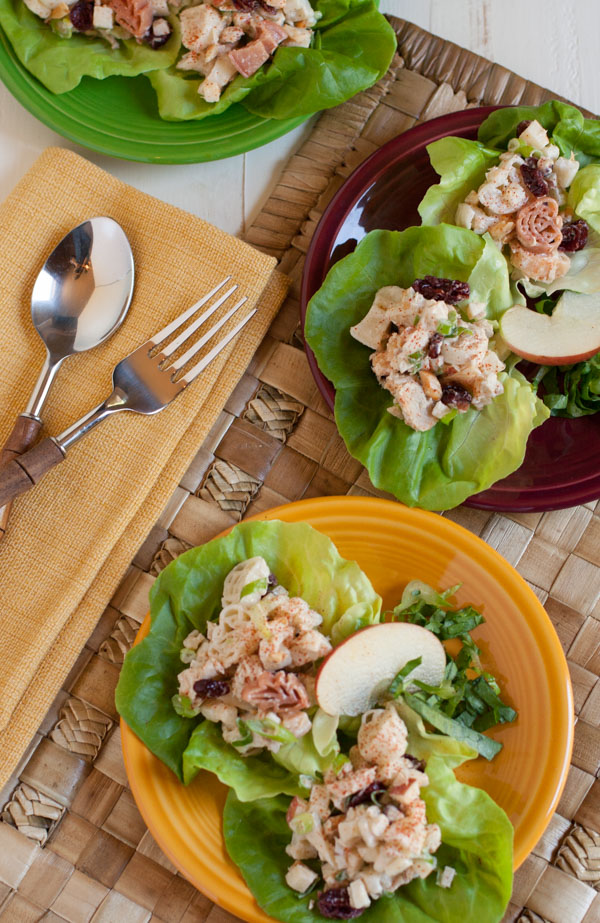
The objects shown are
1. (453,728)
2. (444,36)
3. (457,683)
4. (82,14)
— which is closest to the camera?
(453,728)

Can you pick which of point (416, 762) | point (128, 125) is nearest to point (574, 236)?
point (128, 125)

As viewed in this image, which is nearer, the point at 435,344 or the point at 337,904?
the point at 337,904

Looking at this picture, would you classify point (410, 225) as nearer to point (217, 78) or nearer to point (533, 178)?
point (533, 178)

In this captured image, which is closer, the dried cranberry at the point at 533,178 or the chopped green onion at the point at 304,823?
the chopped green onion at the point at 304,823

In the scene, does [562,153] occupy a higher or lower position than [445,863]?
higher

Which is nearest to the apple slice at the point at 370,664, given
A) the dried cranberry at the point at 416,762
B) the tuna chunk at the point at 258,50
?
the dried cranberry at the point at 416,762

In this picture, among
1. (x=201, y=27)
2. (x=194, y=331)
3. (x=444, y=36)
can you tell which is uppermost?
(x=444, y=36)

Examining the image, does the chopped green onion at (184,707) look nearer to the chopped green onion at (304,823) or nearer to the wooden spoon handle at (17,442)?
the chopped green onion at (304,823)
